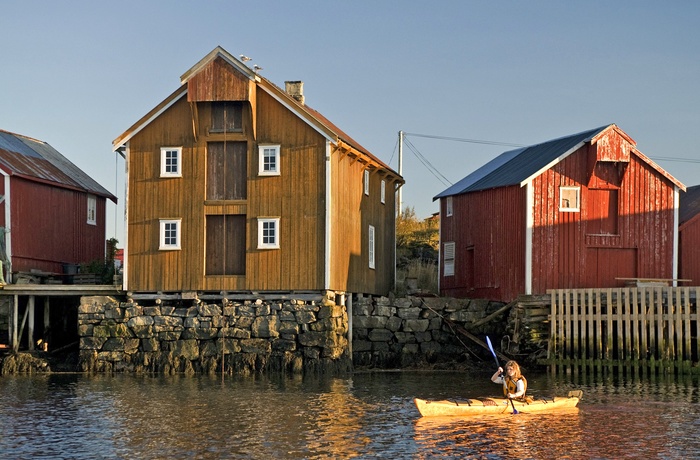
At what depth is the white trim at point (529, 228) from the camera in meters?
41.1

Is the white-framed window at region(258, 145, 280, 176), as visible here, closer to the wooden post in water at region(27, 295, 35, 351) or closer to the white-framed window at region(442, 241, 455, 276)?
the wooden post in water at region(27, 295, 35, 351)

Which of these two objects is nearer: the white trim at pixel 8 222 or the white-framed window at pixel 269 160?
the white-framed window at pixel 269 160

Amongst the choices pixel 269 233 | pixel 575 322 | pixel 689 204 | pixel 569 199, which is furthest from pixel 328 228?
pixel 689 204

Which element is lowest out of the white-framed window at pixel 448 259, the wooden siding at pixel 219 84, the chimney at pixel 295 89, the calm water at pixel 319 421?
the calm water at pixel 319 421

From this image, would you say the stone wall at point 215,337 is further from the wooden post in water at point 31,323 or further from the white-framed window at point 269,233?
the wooden post in water at point 31,323

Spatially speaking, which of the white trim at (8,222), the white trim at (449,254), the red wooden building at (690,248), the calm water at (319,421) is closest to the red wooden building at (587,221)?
the red wooden building at (690,248)

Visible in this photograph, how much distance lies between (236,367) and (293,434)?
13.4 metres

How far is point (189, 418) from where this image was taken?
88.3 ft

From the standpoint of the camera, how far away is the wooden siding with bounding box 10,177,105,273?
43031 mm

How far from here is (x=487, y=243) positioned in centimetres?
4384

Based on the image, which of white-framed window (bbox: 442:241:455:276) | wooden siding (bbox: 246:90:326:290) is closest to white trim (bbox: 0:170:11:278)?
wooden siding (bbox: 246:90:326:290)

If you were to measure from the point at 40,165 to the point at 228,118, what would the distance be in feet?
38.9

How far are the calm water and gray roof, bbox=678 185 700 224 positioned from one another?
1076 cm

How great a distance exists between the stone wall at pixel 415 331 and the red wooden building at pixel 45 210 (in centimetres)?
1349
